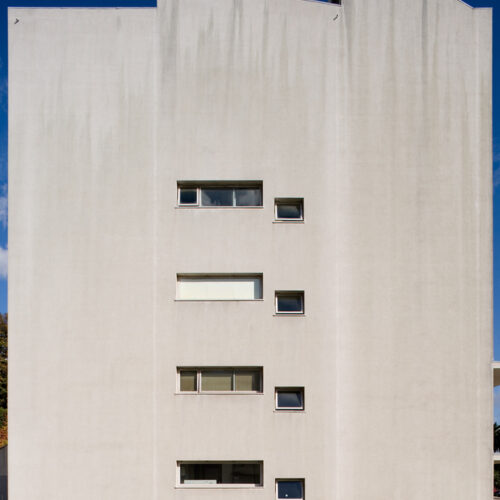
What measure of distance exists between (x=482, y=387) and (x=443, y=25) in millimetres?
8733

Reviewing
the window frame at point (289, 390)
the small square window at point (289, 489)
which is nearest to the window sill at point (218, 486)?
the small square window at point (289, 489)

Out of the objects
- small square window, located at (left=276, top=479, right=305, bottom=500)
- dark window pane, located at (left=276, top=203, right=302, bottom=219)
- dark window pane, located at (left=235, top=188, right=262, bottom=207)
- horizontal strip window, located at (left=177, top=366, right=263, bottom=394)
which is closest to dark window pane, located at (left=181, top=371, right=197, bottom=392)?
horizontal strip window, located at (left=177, top=366, right=263, bottom=394)

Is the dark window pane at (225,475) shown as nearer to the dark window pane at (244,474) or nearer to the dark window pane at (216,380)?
the dark window pane at (244,474)

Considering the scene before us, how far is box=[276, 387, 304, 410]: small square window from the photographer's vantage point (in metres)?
8.99

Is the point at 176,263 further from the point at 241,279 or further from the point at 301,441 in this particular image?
the point at 301,441

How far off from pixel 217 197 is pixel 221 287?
2.18 m

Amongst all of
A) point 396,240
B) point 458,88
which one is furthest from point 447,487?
point 458,88

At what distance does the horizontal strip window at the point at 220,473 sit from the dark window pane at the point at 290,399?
1.38 metres

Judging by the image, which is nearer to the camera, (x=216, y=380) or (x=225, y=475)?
(x=225, y=475)

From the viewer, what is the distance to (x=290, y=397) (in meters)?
9.02

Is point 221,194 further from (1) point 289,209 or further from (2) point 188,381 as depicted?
(2) point 188,381

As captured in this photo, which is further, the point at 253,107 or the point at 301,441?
the point at 253,107

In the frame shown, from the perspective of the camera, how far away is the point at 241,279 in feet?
30.5

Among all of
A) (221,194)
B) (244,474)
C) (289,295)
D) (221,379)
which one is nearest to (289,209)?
(221,194)
